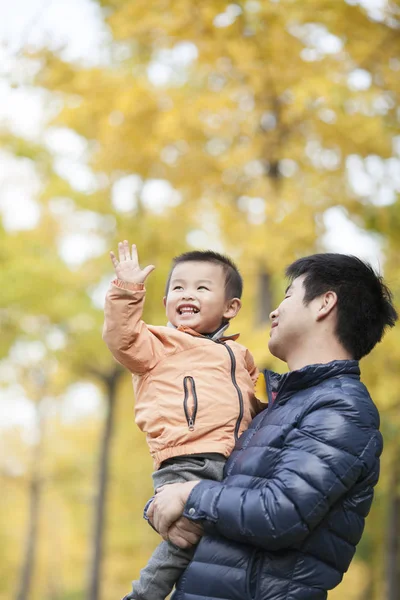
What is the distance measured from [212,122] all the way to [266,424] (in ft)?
16.3

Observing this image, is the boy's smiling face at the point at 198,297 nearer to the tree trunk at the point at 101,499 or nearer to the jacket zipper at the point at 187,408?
the jacket zipper at the point at 187,408

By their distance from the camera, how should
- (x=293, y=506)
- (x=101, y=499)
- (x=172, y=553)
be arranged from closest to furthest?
(x=293, y=506)
(x=172, y=553)
(x=101, y=499)

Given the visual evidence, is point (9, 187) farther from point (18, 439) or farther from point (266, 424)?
point (266, 424)

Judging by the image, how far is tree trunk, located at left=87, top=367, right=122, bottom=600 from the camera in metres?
10.1

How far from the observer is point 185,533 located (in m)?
1.95

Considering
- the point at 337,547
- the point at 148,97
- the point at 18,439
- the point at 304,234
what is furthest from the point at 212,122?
the point at 18,439

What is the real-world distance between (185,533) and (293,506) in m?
0.37

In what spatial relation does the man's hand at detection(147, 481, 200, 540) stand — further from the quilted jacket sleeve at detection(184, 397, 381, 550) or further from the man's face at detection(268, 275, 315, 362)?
the man's face at detection(268, 275, 315, 362)

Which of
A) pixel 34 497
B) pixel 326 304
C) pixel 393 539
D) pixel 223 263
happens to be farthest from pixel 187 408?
pixel 34 497

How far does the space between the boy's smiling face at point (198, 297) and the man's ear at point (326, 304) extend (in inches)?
17.1

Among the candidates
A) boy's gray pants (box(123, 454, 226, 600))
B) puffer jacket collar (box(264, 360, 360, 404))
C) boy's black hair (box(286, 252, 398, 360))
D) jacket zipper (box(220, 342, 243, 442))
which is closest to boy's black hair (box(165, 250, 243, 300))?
jacket zipper (box(220, 342, 243, 442))

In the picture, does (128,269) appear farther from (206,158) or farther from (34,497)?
(34,497)

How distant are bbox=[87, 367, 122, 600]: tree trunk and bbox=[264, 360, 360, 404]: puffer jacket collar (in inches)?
335

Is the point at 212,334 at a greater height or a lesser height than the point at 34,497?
greater
